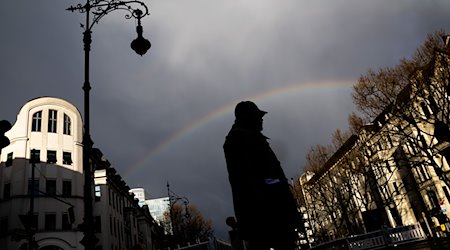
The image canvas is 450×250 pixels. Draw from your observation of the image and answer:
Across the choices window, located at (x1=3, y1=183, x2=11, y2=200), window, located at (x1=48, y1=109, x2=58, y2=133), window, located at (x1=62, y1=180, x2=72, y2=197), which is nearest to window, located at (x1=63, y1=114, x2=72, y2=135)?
window, located at (x1=48, y1=109, x2=58, y2=133)

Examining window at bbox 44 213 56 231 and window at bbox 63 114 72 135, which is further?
window at bbox 63 114 72 135

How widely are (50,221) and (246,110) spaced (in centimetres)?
2806

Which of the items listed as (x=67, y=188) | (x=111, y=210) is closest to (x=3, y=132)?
(x=67, y=188)

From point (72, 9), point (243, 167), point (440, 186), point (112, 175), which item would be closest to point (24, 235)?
point (72, 9)

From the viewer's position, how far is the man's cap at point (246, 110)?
362 centimetres

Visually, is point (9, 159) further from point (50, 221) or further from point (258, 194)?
point (258, 194)

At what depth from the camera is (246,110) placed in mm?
3641

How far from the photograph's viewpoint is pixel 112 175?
128 feet

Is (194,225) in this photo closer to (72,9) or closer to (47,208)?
(47,208)

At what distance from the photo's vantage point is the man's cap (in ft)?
11.9

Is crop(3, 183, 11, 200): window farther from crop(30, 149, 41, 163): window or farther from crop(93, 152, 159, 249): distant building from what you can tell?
crop(93, 152, 159, 249): distant building

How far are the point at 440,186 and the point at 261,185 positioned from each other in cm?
3845

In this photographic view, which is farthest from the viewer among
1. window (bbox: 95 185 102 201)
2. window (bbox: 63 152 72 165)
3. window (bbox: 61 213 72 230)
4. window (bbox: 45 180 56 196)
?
window (bbox: 95 185 102 201)

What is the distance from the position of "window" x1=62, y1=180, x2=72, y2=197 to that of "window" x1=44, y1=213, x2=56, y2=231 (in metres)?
2.07
